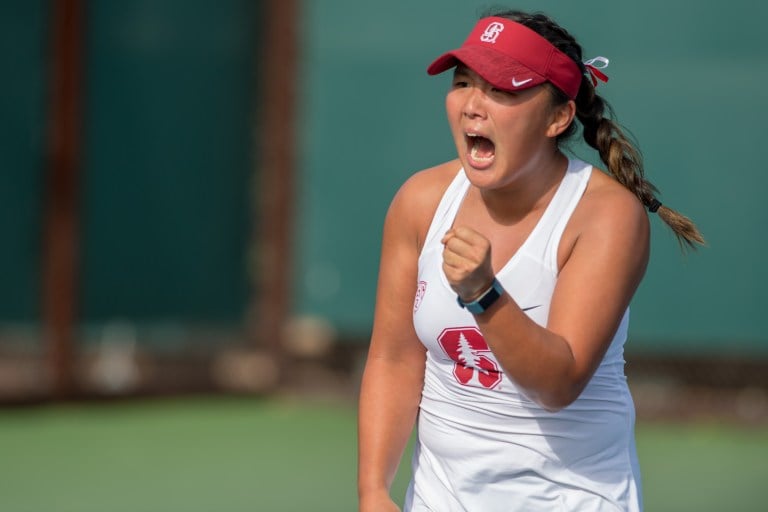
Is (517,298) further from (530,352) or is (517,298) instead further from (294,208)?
(294,208)

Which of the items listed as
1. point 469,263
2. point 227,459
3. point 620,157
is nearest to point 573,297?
point 469,263

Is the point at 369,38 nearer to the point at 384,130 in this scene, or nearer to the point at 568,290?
the point at 384,130

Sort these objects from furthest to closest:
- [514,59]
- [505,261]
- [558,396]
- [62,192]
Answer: [62,192]
[505,261]
[514,59]
[558,396]

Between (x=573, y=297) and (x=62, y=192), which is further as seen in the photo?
(x=62, y=192)

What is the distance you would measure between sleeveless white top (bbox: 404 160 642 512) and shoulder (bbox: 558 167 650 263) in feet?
0.08

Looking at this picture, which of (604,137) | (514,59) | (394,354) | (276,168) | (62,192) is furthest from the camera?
(276,168)

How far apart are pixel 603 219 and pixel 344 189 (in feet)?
17.1

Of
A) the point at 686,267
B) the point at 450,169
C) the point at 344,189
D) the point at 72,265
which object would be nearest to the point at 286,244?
the point at 344,189

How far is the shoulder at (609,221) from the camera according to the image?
2.95 m

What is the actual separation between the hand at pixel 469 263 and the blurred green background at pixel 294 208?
4.20 metres

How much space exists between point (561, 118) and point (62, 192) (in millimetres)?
5072

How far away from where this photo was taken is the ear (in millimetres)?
3064

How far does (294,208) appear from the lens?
325 inches

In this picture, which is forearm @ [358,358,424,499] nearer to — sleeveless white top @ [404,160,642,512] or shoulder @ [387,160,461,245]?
sleeveless white top @ [404,160,642,512]
